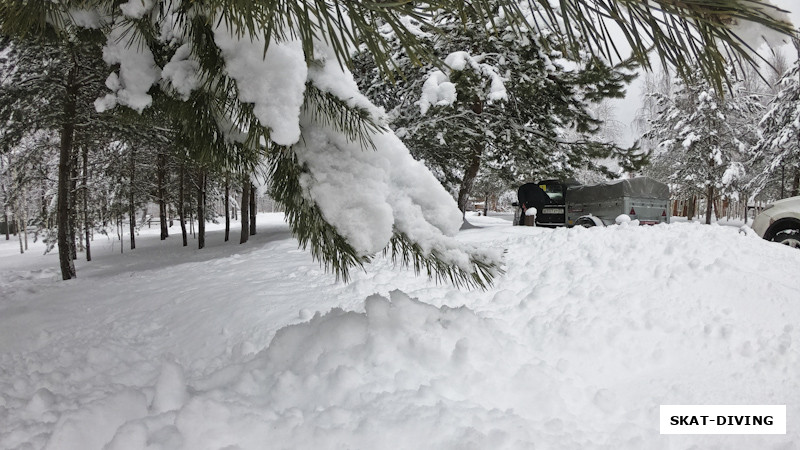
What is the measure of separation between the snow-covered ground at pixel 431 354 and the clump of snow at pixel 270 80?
3.51 feet

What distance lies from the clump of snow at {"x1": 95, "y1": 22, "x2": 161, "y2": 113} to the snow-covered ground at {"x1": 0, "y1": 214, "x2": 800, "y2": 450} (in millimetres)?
1442

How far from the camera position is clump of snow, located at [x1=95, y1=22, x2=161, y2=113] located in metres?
2.08

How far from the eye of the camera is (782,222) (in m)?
6.40

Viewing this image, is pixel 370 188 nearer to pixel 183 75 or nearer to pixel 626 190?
pixel 183 75

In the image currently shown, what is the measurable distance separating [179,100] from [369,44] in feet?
4.08

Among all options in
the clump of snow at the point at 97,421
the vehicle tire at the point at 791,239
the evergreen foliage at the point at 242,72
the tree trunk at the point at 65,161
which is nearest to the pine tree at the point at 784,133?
the vehicle tire at the point at 791,239

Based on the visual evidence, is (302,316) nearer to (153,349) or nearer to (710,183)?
(153,349)

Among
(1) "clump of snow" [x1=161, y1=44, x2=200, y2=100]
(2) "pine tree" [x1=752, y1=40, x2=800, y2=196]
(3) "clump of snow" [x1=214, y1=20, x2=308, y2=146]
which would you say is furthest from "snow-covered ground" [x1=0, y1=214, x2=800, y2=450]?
(2) "pine tree" [x1=752, y1=40, x2=800, y2=196]

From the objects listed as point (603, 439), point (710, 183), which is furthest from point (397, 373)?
point (710, 183)

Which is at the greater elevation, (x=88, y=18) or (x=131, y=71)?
(x=88, y=18)

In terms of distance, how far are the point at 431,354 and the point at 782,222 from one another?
768 cm

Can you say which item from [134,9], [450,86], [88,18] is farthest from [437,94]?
[134,9]

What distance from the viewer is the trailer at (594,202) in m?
10.5

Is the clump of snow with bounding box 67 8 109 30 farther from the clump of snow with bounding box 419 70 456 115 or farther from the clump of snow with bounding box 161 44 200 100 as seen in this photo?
the clump of snow with bounding box 419 70 456 115
